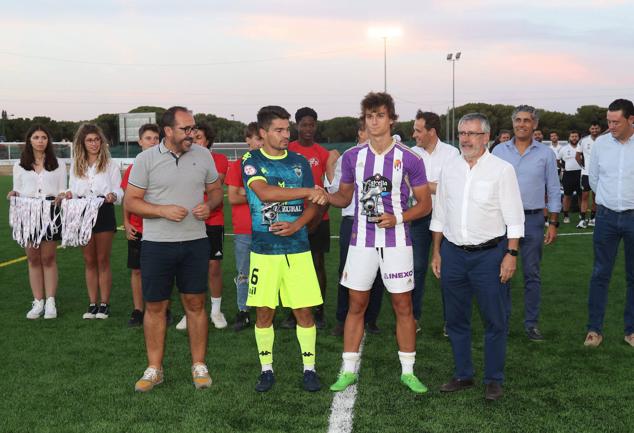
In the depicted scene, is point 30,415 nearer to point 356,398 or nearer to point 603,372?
point 356,398

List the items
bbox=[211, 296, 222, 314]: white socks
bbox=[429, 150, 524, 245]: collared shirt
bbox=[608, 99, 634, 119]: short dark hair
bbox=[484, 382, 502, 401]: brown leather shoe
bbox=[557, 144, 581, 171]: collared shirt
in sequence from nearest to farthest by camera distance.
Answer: bbox=[429, 150, 524, 245]: collared shirt < bbox=[484, 382, 502, 401]: brown leather shoe < bbox=[608, 99, 634, 119]: short dark hair < bbox=[211, 296, 222, 314]: white socks < bbox=[557, 144, 581, 171]: collared shirt

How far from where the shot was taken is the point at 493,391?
4738 mm

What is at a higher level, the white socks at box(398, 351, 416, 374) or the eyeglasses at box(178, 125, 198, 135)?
the eyeglasses at box(178, 125, 198, 135)

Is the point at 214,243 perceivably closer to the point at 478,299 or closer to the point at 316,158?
the point at 316,158

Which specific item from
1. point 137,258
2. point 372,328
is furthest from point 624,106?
point 137,258

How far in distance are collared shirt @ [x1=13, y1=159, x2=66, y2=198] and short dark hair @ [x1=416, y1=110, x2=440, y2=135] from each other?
381cm

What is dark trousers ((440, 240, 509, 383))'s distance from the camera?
184 inches

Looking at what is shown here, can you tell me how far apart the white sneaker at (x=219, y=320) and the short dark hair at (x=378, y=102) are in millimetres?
3063

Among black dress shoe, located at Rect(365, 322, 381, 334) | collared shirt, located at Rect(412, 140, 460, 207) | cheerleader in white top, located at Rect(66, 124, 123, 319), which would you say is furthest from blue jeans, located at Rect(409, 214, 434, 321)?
cheerleader in white top, located at Rect(66, 124, 123, 319)

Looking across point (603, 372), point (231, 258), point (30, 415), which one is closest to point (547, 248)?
point (231, 258)

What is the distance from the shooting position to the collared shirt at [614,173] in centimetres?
586

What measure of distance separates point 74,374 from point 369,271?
2522 mm

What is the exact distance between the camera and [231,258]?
1135cm

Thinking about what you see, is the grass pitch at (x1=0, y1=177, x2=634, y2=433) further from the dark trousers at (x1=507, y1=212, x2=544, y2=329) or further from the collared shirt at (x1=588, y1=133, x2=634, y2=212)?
the collared shirt at (x1=588, y1=133, x2=634, y2=212)
